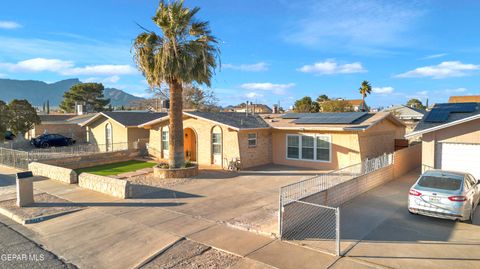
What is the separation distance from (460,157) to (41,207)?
1808 cm

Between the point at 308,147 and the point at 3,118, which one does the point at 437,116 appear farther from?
the point at 3,118

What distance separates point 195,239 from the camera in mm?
8508

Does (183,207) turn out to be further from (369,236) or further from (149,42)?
(149,42)

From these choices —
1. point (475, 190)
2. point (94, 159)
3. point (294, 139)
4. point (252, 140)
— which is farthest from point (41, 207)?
point (475, 190)

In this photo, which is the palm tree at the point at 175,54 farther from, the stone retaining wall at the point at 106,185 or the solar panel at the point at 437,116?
the solar panel at the point at 437,116

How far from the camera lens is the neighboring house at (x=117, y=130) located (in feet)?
88.8

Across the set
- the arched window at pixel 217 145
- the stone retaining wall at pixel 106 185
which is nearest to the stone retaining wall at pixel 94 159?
the stone retaining wall at pixel 106 185

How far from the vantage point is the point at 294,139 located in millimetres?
20469

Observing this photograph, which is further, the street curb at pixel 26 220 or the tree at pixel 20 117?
the tree at pixel 20 117

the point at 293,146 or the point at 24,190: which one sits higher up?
the point at 293,146

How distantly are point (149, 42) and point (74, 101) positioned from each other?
60.2 m

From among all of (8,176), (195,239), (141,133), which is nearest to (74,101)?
(141,133)

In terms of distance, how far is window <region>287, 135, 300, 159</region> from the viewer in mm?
20312

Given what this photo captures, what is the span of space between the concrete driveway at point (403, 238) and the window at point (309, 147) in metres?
7.58
